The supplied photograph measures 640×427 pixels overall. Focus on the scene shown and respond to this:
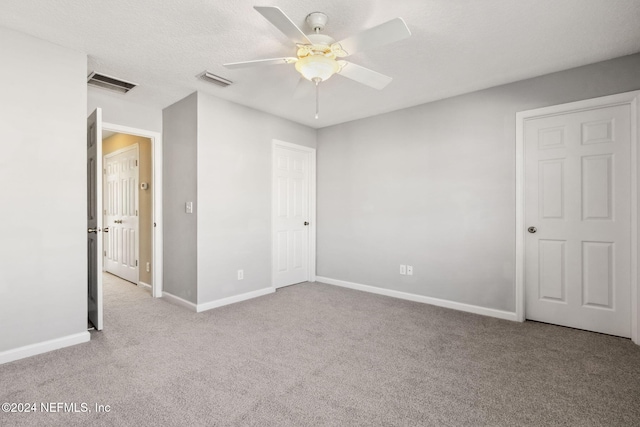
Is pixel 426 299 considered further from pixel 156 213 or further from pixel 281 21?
pixel 156 213

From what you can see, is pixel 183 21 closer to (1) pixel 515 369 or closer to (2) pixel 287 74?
(2) pixel 287 74

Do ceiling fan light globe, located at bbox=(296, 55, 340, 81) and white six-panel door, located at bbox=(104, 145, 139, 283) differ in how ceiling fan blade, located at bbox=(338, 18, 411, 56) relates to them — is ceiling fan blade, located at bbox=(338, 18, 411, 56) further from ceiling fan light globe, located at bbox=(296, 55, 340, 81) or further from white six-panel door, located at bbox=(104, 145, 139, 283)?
white six-panel door, located at bbox=(104, 145, 139, 283)

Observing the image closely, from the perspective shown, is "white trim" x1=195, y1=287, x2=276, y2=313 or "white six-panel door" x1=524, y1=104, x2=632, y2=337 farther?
"white trim" x1=195, y1=287, x2=276, y2=313

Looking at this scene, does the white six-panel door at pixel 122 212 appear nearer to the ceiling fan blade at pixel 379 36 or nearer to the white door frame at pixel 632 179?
the ceiling fan blade at pixel 379 36

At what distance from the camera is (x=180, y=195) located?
12.4 feet

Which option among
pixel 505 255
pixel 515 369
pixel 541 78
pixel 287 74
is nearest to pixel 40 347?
pixel 287 74

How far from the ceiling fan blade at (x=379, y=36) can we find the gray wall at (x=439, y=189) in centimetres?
210

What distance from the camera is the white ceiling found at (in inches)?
80.3

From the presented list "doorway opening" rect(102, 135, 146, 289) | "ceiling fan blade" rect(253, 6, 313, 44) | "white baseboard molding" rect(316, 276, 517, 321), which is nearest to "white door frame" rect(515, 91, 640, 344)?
"white baseboard molding" rect(316, 276, 517, 321)

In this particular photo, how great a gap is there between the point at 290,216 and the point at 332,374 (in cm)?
281

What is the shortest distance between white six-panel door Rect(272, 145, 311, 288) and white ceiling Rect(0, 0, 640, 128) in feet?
4.58

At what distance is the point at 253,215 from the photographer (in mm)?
4086

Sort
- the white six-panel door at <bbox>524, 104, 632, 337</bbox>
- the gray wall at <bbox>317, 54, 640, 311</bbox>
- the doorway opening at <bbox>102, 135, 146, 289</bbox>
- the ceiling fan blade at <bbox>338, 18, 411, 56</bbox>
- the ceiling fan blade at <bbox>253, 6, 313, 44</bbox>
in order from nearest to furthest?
the ceiling fan blade at <bbox>253, 6, 313, 44</bbox>, the ceiling fan blade at <bbox>338, 18, 411, 56</bbox>, the white six-panel door at <bbox>524, 104, 632, 337</bbox>, the gray wall at <bbox>317, 54, 640, 311</bbox>, the doorway opening at <bbox>102, 135, 146, 289</bbox>

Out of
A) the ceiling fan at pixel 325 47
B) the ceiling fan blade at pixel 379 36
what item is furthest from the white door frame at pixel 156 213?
the ceiling fan blade at pixel 379 36
